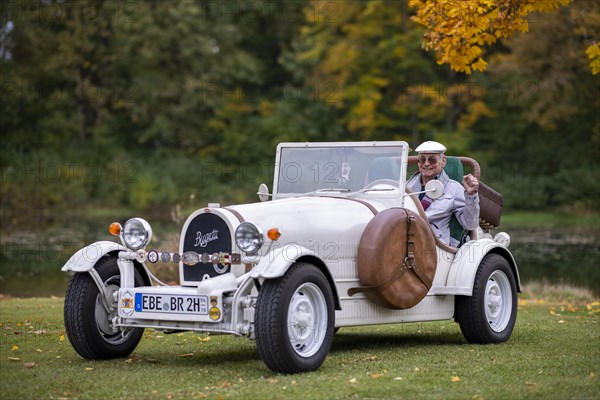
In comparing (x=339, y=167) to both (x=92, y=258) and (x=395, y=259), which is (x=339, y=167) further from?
(x=92, y=258)

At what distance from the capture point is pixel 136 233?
27.8ft

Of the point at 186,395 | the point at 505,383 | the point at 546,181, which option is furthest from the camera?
the point at 546,181

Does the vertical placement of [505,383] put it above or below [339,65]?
below

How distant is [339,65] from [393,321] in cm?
3047

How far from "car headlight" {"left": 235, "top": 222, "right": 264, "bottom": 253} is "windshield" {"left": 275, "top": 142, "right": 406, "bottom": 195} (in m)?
1.91

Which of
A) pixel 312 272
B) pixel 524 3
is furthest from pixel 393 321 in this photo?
pixel 524 3

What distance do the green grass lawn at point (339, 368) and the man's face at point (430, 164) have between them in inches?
66.2

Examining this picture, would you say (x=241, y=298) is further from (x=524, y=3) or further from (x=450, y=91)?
(x=450, y=91)

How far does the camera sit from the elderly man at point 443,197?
986 cm

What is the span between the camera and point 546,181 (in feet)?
116

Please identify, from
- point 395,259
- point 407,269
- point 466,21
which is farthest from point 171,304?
point 466,21

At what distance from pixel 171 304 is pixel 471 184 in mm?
3435

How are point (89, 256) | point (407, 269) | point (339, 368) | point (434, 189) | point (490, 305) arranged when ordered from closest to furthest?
1. point (339, 368)
2. point (89, 256)
3. point (407, 269)
4. point (434, 189)
5. point (490, 305)

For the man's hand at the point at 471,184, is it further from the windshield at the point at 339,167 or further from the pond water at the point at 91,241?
the pond water at the point at 91,241
